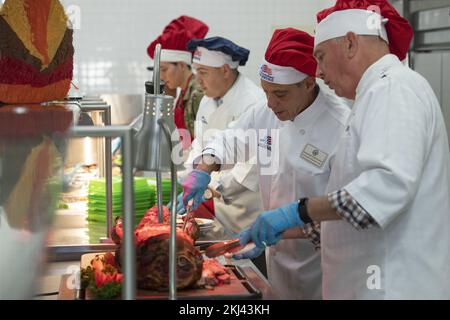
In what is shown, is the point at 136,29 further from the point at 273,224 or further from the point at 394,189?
the point at 394,189

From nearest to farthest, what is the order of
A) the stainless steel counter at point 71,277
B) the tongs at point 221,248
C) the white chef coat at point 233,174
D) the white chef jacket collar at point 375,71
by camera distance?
the stainless steel counter at point 71,277 < the white chef jacket collar at point 375,71 < the tongs at point 221,248 < the white chef coat at point 233,174

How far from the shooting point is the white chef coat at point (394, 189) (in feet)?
6.12

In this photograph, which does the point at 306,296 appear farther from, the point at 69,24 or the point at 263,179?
the point at 69,24

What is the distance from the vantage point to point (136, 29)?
20.3 ft

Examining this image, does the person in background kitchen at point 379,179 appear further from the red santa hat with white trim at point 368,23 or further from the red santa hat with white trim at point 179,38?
the red santa hat with white trim at point 179,38

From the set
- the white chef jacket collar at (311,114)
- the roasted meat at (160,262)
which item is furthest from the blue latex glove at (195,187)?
the roasted meat at (160,262)

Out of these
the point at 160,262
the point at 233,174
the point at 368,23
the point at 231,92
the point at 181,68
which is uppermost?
the point at 368,23

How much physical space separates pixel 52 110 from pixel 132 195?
50cm

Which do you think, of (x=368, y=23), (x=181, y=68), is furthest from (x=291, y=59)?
(x=181, y=68)

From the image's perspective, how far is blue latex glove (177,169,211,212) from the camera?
265 centimetres

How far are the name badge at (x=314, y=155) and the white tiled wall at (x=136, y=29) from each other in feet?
12.3

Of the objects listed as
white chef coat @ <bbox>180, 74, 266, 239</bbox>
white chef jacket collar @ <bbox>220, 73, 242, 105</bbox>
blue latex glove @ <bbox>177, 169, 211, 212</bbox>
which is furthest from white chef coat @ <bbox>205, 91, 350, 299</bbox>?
white chef jacket collar @ <bbox>220, 73, 242, 105</bbox>

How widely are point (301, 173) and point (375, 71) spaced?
0.68m

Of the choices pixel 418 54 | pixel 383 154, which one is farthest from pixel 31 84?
pixel 418 54
